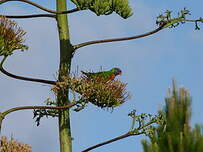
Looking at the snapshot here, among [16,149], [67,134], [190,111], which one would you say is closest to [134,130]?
[67,134]

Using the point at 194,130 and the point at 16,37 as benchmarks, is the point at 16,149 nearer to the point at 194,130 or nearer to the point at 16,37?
the point at 16,37

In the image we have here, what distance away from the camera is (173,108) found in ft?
23.7

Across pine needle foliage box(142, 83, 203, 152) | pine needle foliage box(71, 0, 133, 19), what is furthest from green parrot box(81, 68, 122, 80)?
pine needle foliage box(142, 83, 203, 152)

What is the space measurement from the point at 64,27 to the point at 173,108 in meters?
3.76

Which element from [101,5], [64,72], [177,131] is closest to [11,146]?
[64,72]

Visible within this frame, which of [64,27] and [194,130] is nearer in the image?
[194,130]

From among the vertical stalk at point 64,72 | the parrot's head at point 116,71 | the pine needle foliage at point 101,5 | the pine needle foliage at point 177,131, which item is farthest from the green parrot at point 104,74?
the pine needle foliage at point 177,131

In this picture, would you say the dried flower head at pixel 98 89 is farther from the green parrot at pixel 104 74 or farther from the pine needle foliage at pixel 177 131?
the pine needle foliage at pixel 177 131

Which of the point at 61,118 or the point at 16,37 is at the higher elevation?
the point at 16,37

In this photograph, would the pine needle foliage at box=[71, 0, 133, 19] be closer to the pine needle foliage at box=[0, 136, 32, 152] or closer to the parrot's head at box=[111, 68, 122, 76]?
the parrot's head at box=[111, 68, 122, 76]

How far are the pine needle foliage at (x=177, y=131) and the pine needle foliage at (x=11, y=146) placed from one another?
368 cm

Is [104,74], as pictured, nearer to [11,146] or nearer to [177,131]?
[11,146]

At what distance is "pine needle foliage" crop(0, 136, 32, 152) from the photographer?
1063 cm

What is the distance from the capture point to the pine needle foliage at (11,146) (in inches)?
419
